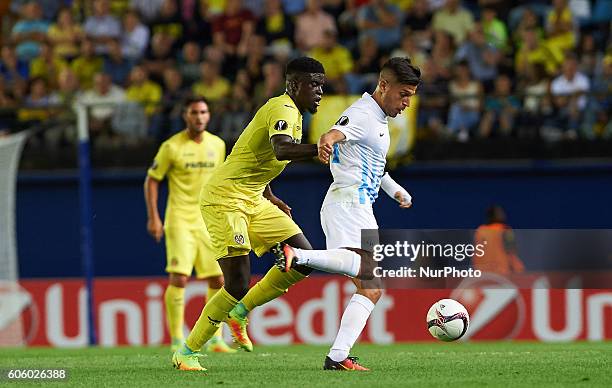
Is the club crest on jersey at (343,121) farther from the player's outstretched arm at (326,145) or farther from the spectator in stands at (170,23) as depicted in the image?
the spectator in stands at (170,23)

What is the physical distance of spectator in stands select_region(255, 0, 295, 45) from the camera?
17531mm

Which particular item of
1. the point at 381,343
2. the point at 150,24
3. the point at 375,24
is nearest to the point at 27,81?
the point at 150,24

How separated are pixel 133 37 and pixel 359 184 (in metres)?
10.3

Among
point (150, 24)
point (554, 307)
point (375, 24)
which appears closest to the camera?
point (554, 307)

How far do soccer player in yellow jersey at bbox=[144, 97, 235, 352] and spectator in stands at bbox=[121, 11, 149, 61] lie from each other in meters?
6.21

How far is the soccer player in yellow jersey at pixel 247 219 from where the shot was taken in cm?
872

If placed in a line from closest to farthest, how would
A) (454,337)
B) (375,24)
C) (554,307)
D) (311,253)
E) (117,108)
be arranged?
(311,253) < (454,337) < (554,307) < (117,108) < (375,24)

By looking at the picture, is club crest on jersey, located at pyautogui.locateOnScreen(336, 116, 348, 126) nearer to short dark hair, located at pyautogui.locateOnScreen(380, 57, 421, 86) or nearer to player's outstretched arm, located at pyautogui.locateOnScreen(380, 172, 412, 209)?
short dark hair, located at pyautogui.locateOnScreen(380, 57, 421, 86)

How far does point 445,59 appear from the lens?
1658 centimetres

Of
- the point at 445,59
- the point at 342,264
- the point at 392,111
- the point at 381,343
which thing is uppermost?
the point at 445,59

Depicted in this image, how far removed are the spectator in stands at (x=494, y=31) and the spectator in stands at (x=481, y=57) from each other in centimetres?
13

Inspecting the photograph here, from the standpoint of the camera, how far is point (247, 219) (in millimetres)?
9086

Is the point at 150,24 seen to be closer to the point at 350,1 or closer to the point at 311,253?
the point at 350,1

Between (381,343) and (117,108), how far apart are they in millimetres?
4577
